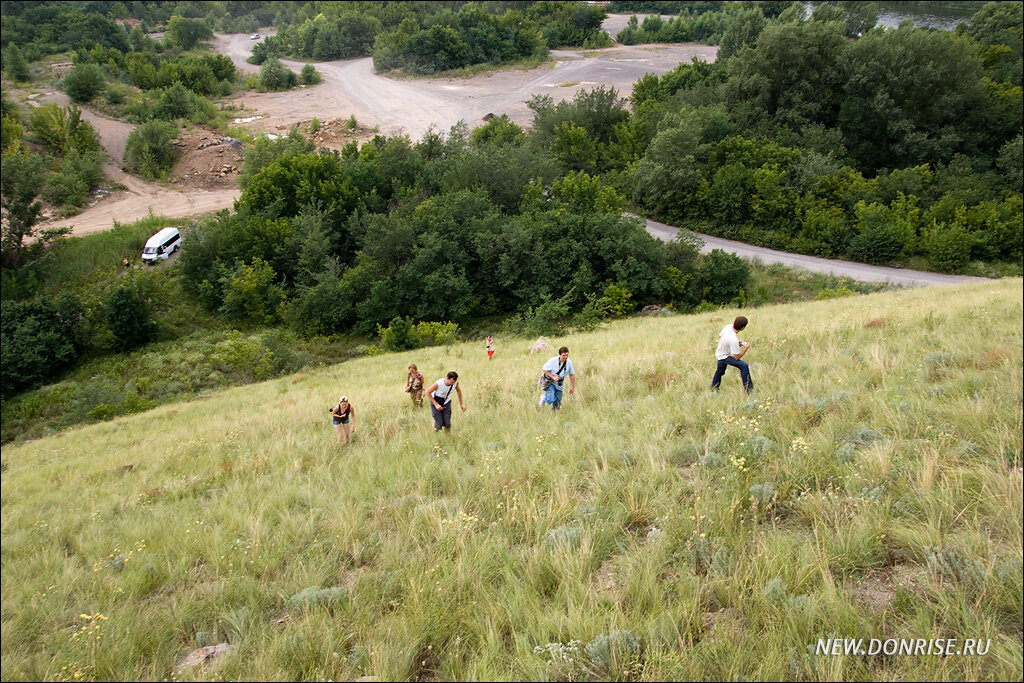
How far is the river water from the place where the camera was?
242 ft

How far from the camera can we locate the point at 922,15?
80.4 meters

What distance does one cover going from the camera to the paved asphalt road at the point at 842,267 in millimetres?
28672

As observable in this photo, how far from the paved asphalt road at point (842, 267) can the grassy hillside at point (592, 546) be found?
967 inches

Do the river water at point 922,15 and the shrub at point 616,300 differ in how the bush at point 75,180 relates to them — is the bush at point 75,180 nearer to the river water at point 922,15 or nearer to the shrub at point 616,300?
the shrub at point 616,300

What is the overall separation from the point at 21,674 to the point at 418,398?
7.50m

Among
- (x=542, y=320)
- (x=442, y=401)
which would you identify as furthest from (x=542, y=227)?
(x=442, y=401)

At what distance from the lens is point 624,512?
4.73m

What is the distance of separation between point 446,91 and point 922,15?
242ft

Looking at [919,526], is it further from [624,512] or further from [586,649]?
[586,649]

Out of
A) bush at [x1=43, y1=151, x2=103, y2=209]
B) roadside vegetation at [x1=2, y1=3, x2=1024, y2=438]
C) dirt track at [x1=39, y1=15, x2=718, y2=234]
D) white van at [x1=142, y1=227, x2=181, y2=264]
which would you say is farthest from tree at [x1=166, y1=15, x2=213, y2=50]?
white van at [x1=142, y1=227, x2=181, y2=264]

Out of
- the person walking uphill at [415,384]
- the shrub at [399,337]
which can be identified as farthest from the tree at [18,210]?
the person walking uphill at [415,384]

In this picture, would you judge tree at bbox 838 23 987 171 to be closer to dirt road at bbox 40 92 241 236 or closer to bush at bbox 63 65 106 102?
dirt road at bbox 40 92 241 236

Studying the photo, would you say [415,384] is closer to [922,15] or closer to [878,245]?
[878,245]

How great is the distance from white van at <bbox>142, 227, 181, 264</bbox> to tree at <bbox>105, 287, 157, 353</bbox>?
6.27 m
